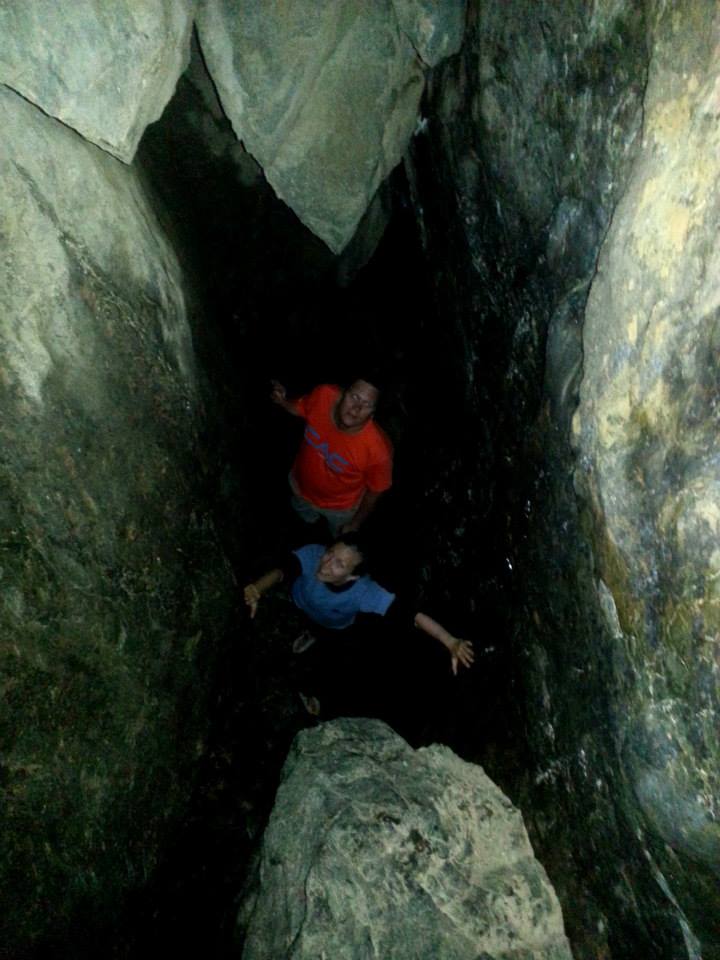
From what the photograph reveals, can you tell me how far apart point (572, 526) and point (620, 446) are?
46 centimetres

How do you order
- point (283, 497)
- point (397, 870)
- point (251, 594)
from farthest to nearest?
point (283, 497)
point (251, 594)
point (397, 870)

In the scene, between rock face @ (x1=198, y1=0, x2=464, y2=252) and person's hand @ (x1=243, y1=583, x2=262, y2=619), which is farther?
person's hand @ (x1=243, y1=583, x2=262, y2=619)

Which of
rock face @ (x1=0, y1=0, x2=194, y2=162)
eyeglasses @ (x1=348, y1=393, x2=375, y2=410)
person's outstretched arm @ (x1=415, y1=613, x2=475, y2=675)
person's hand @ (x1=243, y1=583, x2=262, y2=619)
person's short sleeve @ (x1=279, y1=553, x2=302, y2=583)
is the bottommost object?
person's hand @ (x1=243, y1=583, x2=262, y2=619)

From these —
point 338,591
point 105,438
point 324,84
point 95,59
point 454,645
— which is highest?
point 324,84

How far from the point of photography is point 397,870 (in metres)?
2.65

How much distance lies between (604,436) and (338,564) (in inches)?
73.2

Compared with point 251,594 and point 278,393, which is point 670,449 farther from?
point 278,393

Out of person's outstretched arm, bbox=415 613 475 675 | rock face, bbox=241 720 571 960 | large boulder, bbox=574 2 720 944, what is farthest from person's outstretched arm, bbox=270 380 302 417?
large boulder, bbox=574 2 720 944

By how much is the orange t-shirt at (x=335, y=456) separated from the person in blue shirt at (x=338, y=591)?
0.52 meters

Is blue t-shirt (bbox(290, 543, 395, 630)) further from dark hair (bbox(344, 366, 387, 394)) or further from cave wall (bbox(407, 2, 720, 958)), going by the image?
dark hair (bbox(344, 366, 387, 394))

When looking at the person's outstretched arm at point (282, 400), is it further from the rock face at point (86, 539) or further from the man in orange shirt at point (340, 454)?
the rock face at point (86, 539)

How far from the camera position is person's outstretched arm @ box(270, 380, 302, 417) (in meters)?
4.27

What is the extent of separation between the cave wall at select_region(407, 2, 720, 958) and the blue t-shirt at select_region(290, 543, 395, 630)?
586 millimetres

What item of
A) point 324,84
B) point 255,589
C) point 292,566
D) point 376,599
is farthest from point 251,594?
point 324,84
